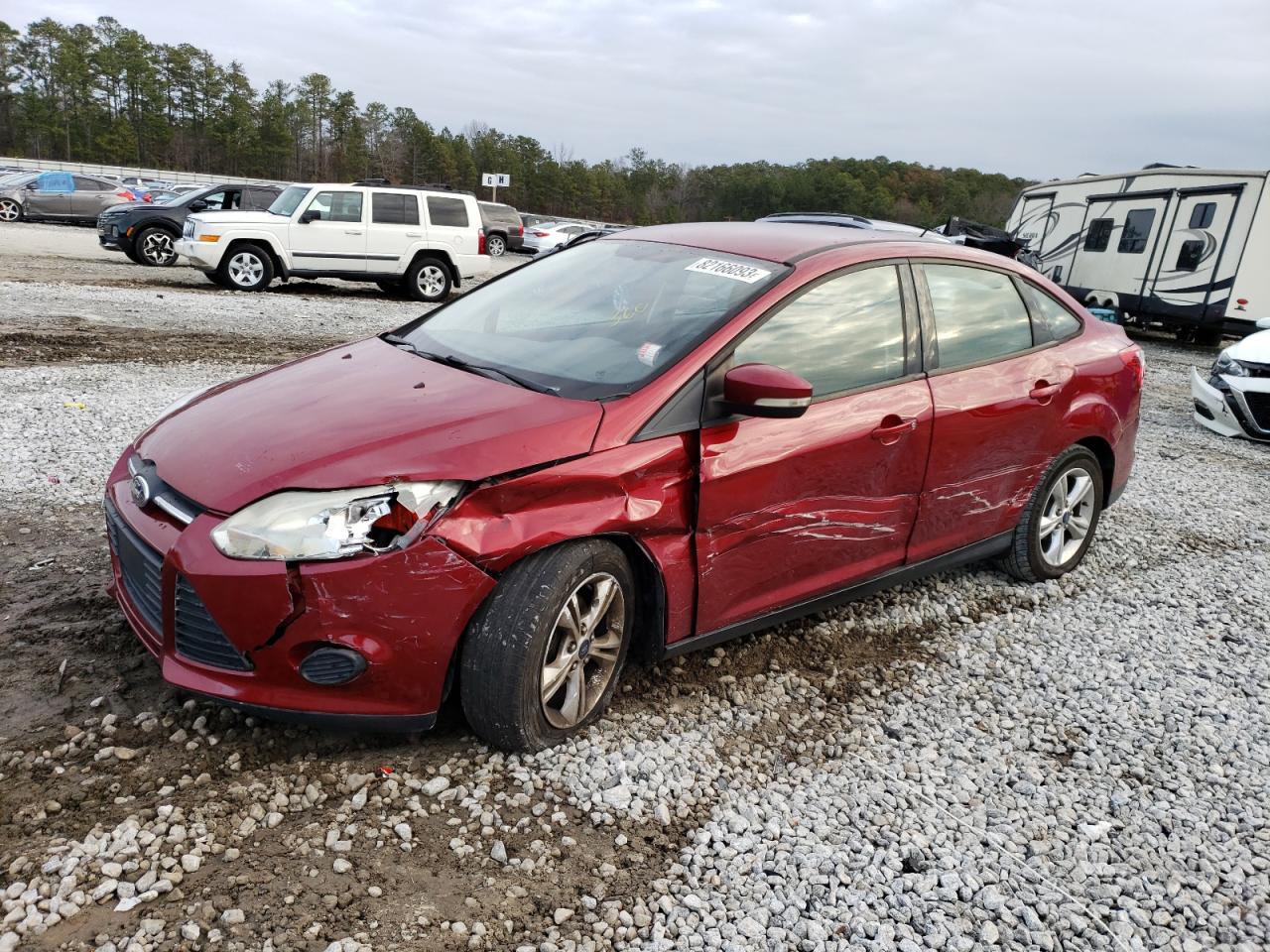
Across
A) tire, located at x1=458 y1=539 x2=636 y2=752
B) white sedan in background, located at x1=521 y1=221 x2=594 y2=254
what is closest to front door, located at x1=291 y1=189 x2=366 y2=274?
tire, located at x1=458 y1=539 x2=636 y2=752

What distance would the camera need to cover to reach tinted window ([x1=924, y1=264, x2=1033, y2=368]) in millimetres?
3756

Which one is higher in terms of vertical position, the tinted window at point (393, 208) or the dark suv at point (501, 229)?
the tinted window at point (393, 208)

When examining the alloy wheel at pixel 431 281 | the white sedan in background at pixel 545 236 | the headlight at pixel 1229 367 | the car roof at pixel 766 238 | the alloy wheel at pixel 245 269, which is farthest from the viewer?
the white sedan in background at pixel 545 236

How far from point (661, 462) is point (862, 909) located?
135 centimetres

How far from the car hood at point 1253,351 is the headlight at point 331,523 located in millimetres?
8724

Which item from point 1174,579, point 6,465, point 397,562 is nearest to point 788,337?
point 397,562

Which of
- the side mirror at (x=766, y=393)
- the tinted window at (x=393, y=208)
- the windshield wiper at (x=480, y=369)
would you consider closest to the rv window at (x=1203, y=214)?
the tinted window at (x=393, y=208)

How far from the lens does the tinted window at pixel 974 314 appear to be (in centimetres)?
376

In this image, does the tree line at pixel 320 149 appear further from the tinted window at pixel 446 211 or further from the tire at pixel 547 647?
the tire at pixel 547 647

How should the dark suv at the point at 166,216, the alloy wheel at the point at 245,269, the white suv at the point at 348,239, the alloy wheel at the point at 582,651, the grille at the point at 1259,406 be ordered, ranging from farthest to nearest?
the dark suv at the point at 166,216 < the alloy wheel at the point at 245,269 < the white suv at the point at 348,239 < the grille at the point at 1259,406 < the alloy wheel at the point at 582,651

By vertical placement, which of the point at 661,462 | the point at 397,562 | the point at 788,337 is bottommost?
the point at 397,562

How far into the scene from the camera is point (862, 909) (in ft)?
7.66

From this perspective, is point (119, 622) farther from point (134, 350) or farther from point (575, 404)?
point (134, 350)

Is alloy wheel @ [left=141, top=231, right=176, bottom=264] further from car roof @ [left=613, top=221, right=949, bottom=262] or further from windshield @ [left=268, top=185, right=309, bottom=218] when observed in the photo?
car roof @ [left=613, top=221, right=949, bottom=262]
